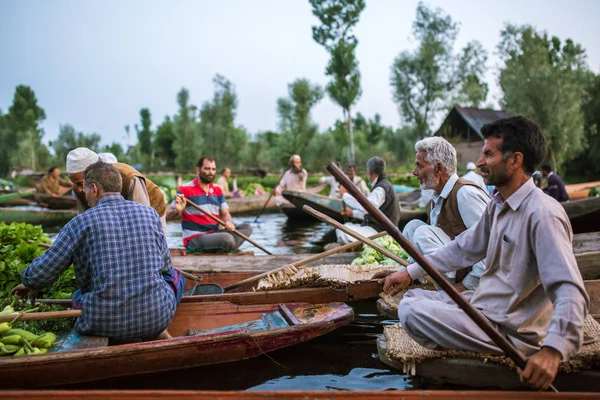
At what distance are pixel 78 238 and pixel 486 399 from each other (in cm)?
252

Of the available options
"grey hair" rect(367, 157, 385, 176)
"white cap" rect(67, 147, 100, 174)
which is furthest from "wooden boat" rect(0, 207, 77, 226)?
"white cap" rect(67, 147, 100, 174)

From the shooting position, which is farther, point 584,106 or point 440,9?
point 440,9

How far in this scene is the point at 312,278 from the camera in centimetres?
447

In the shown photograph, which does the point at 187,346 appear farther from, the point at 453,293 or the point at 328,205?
the point at 328,205

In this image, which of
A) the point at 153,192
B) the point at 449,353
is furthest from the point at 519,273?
the point at 153,192

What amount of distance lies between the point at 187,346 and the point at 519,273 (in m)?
2.11

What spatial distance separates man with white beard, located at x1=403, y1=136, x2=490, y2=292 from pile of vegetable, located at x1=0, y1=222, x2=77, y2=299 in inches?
126

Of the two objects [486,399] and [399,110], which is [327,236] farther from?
[399,110]

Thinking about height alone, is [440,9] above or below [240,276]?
above

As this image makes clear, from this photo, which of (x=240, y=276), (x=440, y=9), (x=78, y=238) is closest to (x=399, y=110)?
(x=440, y=9)

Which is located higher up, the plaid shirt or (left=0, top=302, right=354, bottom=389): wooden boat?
the plaid shirt

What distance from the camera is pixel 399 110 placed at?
35.6m

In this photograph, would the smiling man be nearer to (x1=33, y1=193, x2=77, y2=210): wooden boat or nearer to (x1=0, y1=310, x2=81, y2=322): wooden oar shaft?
(x1=0, y1=310, x2=81, y2=322): wooden oar shaft

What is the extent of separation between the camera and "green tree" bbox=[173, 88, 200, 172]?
37.5m
